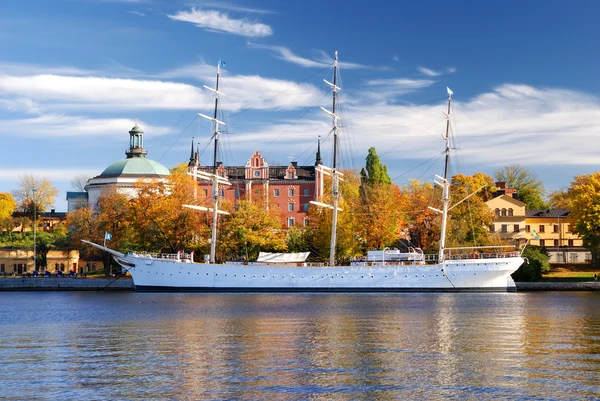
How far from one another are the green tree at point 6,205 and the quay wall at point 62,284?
138 feet

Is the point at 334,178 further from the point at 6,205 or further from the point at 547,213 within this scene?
the point at 6,205

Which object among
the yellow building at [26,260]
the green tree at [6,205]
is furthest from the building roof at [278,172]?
the yellow building at [26,260]

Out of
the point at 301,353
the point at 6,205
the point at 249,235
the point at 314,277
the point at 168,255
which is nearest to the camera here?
the point at 301,353

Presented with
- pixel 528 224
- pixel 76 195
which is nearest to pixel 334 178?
pixel 528 224

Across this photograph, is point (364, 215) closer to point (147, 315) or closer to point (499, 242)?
point (499, 242)

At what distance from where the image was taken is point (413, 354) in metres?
32.4

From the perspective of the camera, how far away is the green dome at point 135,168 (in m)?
131

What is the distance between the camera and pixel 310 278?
79.1m

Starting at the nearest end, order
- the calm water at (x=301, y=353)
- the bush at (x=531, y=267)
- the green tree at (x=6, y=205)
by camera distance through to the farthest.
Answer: the calm water at (x=301, y=353) → the bush at (x=531, y=267) → the green tree at (x=6, y=205)

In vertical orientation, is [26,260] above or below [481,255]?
Answer: below

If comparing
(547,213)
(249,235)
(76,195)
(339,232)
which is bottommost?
(249,235)

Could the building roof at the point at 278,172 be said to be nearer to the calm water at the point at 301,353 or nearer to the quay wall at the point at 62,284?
the quay wall at the point at 62,284

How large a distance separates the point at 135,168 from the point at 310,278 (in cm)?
6051

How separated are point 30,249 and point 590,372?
87.3 metres
